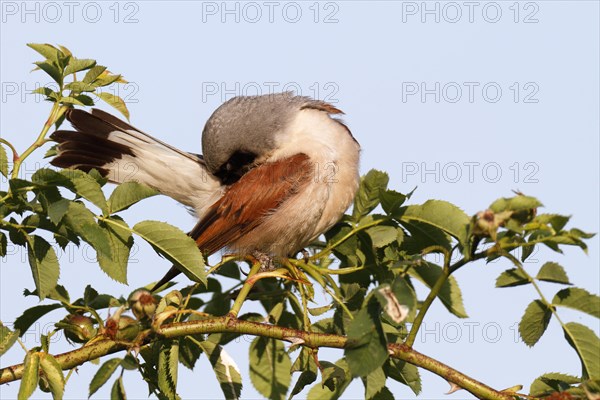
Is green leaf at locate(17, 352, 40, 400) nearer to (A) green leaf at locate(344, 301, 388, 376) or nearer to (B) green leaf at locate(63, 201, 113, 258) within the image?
(B) green leaf at locate(63, 201, 113, 258)

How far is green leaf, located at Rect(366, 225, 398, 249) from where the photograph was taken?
3891 millimetres

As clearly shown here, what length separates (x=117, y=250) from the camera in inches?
147

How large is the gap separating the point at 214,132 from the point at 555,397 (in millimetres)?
3893

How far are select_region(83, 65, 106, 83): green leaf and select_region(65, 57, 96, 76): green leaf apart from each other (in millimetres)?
23

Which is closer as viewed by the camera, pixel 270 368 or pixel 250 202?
pixel 270 368

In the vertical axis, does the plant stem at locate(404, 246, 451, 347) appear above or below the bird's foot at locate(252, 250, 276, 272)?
above

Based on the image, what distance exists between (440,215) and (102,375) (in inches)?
63.3

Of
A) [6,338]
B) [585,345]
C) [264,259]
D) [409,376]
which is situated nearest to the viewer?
[585,345]

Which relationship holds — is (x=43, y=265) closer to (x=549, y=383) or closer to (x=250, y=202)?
(x=549, y=383)

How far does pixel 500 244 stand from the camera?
2957mm

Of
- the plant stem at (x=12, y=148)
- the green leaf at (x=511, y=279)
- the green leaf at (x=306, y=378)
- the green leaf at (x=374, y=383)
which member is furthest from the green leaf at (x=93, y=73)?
the green leaf at (x=511, y=279)

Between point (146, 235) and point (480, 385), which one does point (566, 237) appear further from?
point (146, 235)

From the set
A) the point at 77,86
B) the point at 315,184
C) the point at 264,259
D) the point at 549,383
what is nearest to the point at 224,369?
the point at 549,383

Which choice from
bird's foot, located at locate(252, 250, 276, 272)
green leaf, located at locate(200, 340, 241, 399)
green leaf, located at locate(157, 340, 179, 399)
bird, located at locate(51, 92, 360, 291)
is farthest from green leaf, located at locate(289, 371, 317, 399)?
bird's foot, located at locate(252, 250, 276, 272)
